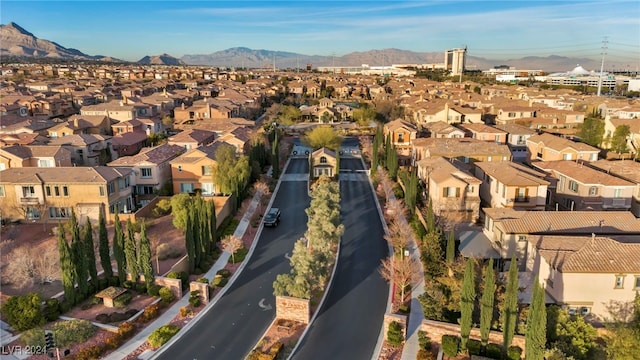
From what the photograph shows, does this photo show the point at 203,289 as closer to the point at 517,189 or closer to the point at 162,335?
the point at 162,335

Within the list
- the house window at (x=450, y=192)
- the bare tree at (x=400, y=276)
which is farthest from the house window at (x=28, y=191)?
the house window at (x=450, y=192)

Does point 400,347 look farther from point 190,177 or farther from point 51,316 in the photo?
point 190,177

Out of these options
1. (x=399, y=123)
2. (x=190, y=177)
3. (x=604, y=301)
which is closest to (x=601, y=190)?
(x=604, y=301)

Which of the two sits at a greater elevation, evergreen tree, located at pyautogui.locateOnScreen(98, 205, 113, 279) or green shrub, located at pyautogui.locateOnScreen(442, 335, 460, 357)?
evergreen tree, located at pyautogui.locateOnScreen(98, 205, 113, 279)

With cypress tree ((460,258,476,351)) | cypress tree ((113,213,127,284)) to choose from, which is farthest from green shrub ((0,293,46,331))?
cypress tree ((460,258,476,351))

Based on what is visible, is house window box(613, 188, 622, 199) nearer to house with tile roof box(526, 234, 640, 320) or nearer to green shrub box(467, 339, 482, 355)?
house with tile roof box(526, 234, 640, 320)

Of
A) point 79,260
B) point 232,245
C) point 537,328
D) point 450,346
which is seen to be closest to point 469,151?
point 232,245

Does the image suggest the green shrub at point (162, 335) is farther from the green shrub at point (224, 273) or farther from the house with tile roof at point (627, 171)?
the house with tile roof at point (627, 171)
